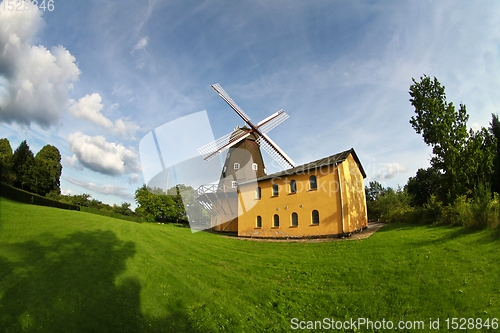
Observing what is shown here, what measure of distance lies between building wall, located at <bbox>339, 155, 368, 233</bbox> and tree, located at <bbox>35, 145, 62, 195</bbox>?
136ft

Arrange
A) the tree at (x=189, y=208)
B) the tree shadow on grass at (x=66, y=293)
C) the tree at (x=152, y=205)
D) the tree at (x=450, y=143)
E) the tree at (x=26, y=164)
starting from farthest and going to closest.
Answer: the tree at (x=189, y=208), the tree at (x=152, y=205), the tree at (x=26, y=164), the tree at (x=450, y=143), the tree shadow on grass at (x=66, y=293)

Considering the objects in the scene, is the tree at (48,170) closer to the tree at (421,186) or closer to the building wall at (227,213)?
the building wall at (227,213)

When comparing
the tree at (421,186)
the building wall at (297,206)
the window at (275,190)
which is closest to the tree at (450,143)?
the building wall at (297,206)

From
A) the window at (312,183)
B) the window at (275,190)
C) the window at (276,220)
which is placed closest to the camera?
the window at (312,183)

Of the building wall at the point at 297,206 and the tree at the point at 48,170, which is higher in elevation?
the tree at the point at 48,170

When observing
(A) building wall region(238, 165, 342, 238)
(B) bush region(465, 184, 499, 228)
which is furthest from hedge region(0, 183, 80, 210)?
(B) bush region(465, 184, 499, 228)

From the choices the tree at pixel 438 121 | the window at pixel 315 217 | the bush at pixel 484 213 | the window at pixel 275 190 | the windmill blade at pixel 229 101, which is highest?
the windmill blade at pixel 229 101

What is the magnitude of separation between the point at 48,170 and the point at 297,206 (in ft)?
130

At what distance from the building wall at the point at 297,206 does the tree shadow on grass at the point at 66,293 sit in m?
13.1

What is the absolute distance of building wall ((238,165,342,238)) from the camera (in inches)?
647

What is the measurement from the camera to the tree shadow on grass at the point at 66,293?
4695 millimetres

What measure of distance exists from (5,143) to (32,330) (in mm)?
46989

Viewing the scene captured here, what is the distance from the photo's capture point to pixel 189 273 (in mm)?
8680

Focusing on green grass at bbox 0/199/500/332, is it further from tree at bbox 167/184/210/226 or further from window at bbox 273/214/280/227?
tree at bbox 167/184/210/226
